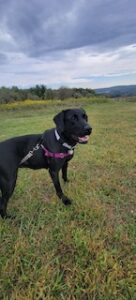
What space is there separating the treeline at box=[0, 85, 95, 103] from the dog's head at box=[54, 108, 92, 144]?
3725cm

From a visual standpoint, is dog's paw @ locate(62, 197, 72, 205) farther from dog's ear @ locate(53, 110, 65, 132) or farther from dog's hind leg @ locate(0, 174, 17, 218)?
dog's ear @ locate(53, 110, 65, 132)

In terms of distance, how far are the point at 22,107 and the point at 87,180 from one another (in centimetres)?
2676

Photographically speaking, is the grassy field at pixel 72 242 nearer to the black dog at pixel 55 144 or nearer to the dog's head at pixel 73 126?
the black dog at pixel 55 144

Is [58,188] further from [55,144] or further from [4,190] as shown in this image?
[4,190]

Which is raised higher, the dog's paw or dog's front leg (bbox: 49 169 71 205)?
A: dog's front leg (bbox: 49 169 71 205)

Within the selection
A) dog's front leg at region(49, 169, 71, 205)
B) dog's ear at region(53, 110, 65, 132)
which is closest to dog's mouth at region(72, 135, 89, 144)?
dog's ear at region(53, 110, 65, 132)

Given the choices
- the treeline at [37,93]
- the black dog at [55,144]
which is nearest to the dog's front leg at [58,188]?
the black dog at [55,144]

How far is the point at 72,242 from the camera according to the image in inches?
107

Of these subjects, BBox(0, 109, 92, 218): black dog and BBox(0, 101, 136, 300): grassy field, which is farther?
BBox(0, 109, 92, 218): black dog

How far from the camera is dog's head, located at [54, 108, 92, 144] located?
341 centimetres

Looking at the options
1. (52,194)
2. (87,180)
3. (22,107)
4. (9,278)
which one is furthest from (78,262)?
(22,107)

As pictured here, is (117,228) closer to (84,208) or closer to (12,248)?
(84,208)

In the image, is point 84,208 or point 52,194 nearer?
point 84,208

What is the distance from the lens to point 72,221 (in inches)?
123
